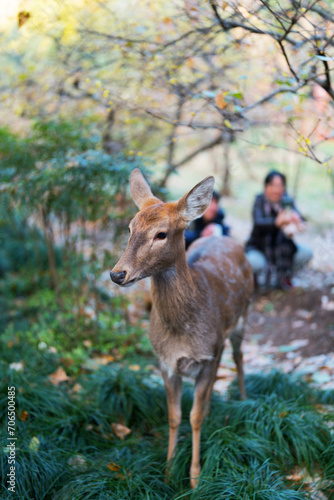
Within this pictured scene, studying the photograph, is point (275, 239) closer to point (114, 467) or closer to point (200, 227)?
point (200, 227)

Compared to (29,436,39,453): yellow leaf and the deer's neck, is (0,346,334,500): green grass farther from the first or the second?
the deer's neck

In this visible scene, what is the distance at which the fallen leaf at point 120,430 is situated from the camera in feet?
12.2

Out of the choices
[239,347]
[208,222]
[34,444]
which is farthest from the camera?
[208,222]

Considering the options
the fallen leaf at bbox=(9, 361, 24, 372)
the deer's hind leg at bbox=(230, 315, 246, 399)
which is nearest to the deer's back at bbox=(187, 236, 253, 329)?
the deer's hind leg at bbox=(230, 315, 246, 399)

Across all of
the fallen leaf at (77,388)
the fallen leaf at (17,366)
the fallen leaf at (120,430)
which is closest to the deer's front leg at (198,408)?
the fallen leaf at (120,430)

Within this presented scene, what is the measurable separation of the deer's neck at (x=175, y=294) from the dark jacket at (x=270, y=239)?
3.98m

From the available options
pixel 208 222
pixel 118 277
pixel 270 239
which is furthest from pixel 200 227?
pixel 118 277

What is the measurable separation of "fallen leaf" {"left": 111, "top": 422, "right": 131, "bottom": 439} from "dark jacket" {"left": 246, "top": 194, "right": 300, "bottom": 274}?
399 cm

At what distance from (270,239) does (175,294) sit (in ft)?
14.1

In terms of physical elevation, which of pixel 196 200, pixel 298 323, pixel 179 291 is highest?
pixel 196 200

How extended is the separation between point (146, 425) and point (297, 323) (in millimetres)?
2738

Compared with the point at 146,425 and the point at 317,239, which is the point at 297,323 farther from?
the point at 317,239

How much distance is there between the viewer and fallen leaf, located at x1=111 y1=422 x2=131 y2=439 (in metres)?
3.71

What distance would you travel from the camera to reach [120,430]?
12.3 ft
